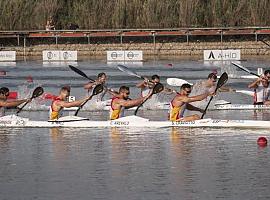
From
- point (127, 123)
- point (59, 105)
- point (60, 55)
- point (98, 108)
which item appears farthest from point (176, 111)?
point (60, 55)

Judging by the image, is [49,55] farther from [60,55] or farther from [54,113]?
[54,113]

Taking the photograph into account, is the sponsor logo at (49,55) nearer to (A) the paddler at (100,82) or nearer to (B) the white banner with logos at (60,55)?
(B) the white banner with logos at (60,55)

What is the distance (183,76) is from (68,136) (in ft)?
61.3

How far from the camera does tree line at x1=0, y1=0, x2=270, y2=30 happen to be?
207ft

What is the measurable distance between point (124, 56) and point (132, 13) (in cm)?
1128

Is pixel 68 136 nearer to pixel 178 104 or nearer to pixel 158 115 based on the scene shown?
pixel 178 104

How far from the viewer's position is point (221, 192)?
1484cm

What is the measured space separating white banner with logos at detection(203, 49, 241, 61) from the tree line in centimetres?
1047

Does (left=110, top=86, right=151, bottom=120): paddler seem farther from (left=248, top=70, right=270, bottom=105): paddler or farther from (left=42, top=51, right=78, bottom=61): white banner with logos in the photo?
(left=42, top=51, right=78, bottom=61): white banner with logos

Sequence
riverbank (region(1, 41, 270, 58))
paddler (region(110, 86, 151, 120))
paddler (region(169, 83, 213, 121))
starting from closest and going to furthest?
paddler (region(169, 83, 213, 121)) → paddler (region(110, 86, 151, 120)) → riverbank (region(1, 41, 270, 58))

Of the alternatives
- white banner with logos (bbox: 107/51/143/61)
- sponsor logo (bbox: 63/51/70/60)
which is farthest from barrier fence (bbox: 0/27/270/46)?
white banner with logos (bbox: 107/51/143/61)

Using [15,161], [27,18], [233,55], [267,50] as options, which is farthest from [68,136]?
[27,18]

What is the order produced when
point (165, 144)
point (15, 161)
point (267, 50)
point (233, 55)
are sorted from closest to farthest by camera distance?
point (15, 161)
point (165, 144)
point (233, 55)
point (267, 50)

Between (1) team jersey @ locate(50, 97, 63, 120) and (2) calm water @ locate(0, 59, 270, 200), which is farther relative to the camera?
(1) team jersey @ locate(50, 97, 63, 120)
